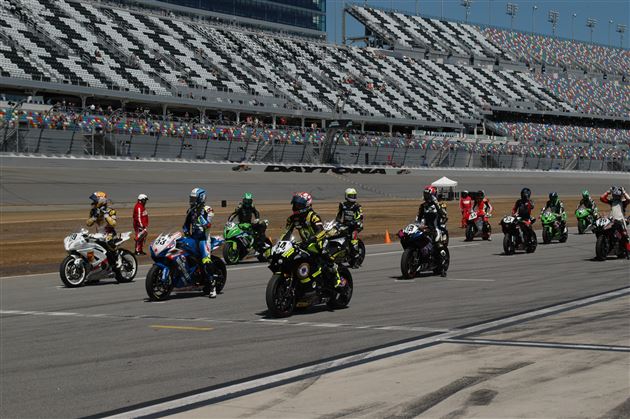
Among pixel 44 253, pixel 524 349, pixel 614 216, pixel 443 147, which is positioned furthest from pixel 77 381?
pixel 443 147

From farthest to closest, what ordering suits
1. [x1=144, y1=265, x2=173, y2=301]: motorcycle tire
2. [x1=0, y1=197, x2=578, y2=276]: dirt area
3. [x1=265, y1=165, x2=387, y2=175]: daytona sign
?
1. [x1=265, y1=165, x2=387, y2=175]: daytona sign
2. [x1=0, y1=197, x2=578, y2=276]: dirt area
3. [x1=144, y1=265, x2=173, y2=301]: motorcycle tire

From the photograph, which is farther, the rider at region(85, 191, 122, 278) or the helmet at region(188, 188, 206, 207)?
the rider at region(85, 191, 122, 278)

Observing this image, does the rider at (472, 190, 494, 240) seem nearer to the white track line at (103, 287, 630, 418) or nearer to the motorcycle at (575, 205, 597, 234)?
the motorcycle at (575, 205, 597, 234)

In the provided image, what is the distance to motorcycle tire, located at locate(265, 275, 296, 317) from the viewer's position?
40.3 ft

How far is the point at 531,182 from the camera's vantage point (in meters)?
72.0

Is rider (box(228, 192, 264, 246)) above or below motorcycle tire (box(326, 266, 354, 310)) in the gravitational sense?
above

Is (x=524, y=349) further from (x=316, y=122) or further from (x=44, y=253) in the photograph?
(x=316, y=122)

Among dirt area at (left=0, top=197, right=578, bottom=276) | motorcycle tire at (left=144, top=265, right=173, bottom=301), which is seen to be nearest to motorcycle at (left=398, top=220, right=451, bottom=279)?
motorcycle tire at (left=144, top=265, right=173, bottom=301)

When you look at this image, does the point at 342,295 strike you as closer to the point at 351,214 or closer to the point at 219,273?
the point at 219,273

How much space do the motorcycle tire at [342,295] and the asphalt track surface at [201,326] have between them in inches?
6.9

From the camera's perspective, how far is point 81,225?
31.8 metres

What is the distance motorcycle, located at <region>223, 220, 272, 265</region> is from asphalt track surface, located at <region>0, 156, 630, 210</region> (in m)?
20.1

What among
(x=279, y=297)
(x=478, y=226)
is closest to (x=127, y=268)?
(x=279, y=297)

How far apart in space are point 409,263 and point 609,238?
6.41m
